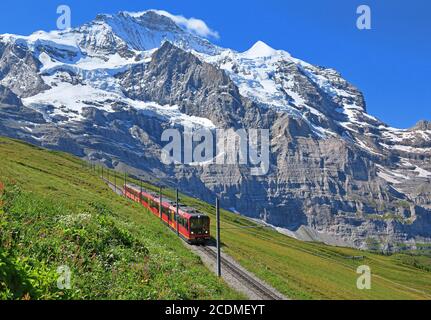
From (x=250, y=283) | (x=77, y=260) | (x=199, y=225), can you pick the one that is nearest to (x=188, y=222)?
(x=199, y=225)

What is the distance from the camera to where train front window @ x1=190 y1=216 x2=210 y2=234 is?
2441 inches

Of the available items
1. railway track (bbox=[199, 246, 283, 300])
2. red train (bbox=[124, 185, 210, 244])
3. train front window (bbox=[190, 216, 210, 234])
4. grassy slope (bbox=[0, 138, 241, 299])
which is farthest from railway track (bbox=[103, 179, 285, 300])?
grassy slope (bbox=[0, 138, 241, 299])

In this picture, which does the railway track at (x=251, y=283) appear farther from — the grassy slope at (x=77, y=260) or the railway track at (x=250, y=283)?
the grassy slope at (x=77, y=260)

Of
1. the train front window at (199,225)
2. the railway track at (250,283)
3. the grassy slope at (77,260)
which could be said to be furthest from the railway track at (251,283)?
the grassy slope at (77,260)

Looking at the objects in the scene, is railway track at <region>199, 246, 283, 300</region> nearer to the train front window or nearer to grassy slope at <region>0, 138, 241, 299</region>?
the train front window

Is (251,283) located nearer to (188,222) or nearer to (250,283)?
(250,283)

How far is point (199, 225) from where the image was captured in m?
62.4

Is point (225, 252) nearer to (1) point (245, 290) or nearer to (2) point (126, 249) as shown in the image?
(1) point (245, 290)

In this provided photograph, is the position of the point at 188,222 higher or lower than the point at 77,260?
lower

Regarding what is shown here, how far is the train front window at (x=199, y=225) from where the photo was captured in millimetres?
62000

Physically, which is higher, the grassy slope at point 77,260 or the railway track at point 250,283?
the grassy slope at point 77,260
